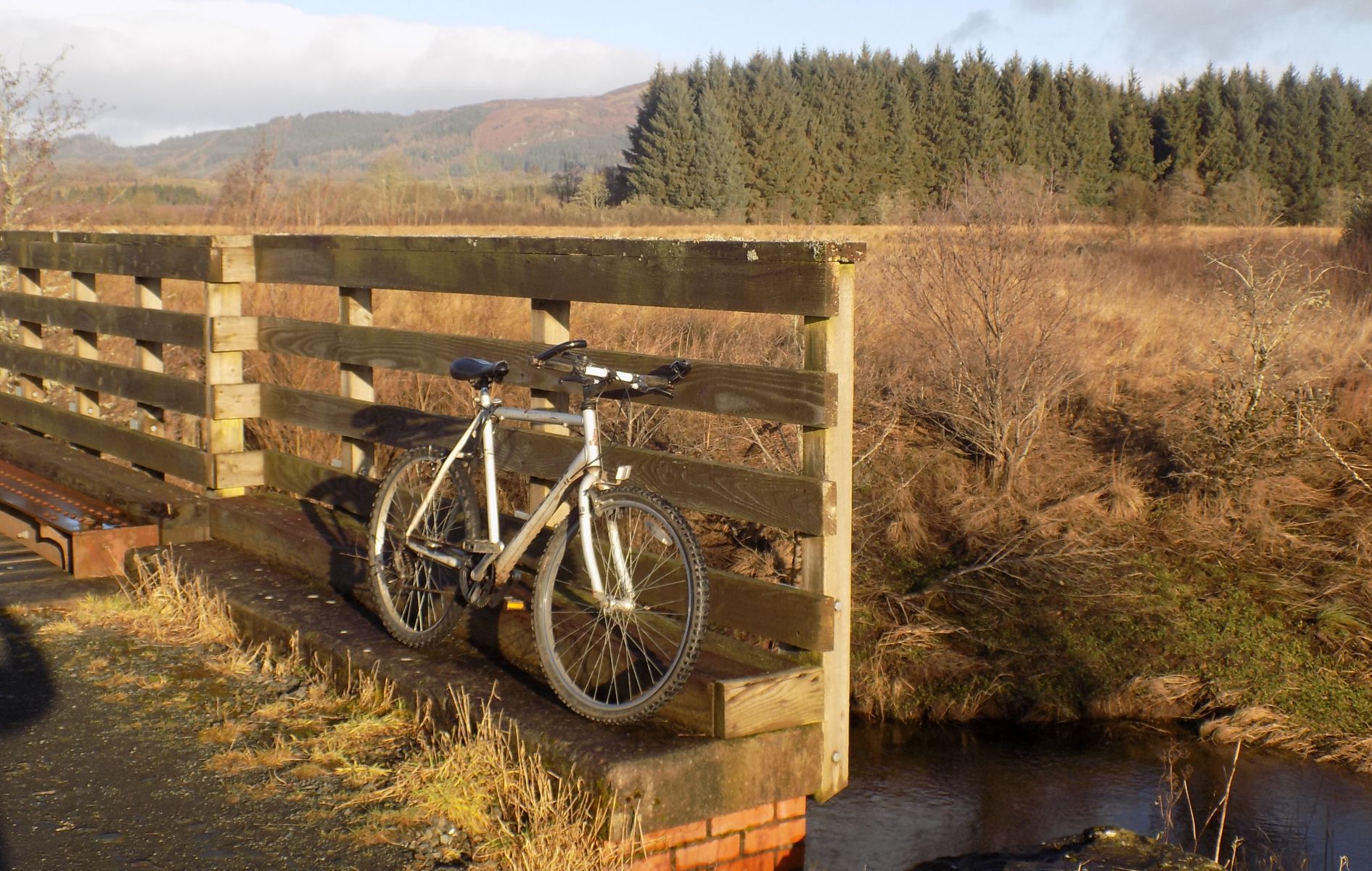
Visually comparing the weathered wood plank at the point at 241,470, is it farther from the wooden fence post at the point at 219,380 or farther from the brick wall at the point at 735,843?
the brick wall at the point at 735,843

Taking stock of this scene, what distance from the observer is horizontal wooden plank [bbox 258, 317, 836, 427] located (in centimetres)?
406

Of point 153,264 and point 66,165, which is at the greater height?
point 66,165

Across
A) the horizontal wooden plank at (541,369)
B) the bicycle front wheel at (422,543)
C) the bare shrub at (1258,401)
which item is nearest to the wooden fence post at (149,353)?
the horizontal wooden plank at (541,369)

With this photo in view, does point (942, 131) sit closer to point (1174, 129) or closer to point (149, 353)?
point (1174, 129)

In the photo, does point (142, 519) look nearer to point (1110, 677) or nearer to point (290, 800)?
point (290, 800)

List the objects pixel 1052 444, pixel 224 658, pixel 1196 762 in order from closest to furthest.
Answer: pixel 224 658, pixel 1196 762, pixel 1052 444

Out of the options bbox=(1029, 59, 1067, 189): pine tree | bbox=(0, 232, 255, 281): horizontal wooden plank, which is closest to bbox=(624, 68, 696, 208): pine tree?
bbox=(1029, 59, 1067, 189): pine tree

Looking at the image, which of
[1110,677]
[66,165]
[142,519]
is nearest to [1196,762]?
[1110,677]

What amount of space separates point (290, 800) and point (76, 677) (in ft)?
4.95

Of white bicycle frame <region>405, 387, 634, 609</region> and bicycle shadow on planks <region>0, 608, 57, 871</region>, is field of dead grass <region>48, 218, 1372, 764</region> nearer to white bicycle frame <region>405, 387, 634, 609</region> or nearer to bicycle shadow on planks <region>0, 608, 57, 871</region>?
white bicycle frame <region>405, 387, 634, 609</region>

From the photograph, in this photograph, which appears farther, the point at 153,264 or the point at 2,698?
the point at 153,264

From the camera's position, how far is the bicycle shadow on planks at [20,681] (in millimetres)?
4523

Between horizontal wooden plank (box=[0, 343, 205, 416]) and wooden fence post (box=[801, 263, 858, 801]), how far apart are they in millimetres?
4060

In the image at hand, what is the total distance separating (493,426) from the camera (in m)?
4.78
